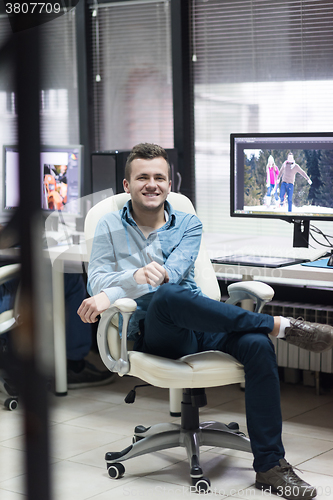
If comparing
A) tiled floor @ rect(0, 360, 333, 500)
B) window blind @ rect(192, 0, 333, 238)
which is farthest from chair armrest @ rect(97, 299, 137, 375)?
window blind @ rect(192, 0, 333, 238)

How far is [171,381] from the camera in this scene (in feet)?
6.38

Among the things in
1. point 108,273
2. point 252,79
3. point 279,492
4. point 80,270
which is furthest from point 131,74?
point 279,492

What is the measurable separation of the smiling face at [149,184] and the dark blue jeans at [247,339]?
1.19 feet

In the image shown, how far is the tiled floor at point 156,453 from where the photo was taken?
6.54ft

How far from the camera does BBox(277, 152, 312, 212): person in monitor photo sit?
104 inches

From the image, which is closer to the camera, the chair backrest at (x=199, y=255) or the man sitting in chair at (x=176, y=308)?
the man sitting in chair at (x=176, y=308)

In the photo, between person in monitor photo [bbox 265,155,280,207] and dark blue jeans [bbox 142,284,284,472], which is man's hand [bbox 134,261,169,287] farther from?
person in monitor photo [bbox 265,155,280,207]

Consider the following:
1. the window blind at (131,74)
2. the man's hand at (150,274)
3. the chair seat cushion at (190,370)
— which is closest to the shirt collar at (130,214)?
the man's hand at (150,274)

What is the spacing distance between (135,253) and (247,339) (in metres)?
0.50

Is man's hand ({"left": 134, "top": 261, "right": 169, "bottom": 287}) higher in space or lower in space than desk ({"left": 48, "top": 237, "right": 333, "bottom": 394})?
higher

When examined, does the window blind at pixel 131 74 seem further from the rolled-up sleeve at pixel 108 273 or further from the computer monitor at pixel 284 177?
the rolled-up sleeve at pixel 108 273

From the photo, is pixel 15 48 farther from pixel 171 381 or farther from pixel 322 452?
pixel 322 452

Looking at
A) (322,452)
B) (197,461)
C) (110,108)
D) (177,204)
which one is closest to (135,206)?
(177,204)

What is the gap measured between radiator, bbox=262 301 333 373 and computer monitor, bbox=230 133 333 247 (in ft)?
1.26
